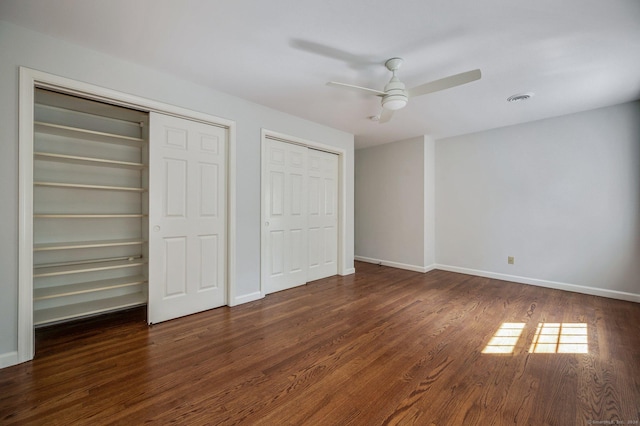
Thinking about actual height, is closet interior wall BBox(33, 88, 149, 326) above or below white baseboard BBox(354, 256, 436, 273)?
above

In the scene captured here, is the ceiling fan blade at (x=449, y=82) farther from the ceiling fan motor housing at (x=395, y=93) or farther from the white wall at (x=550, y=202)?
the white wall at (x=550, y=202)

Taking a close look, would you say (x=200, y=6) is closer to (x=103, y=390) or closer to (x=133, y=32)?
(x=133, y=32)

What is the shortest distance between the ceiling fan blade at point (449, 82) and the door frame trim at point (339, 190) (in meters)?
1.89

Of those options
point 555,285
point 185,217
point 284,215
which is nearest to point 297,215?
point 284,215

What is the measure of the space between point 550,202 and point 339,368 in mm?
4008

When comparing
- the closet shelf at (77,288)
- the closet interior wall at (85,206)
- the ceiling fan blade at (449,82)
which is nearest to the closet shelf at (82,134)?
the closet interior wall at (85,206)

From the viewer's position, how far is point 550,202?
13.2ft

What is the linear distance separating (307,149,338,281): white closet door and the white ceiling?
1.34 m

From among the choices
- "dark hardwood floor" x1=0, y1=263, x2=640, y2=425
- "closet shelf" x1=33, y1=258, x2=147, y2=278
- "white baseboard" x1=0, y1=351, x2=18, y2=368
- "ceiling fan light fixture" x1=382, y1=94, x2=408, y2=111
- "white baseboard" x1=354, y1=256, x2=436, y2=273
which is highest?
"ceiling fan light fixture" x1=382, y1=94, x2=408, y2=111

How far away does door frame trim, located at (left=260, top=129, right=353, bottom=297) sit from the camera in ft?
11.7

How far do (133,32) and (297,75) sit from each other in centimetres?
136

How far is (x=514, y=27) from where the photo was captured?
201 cm

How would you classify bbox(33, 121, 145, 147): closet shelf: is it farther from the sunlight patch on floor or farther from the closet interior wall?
the sunlight patch on floor

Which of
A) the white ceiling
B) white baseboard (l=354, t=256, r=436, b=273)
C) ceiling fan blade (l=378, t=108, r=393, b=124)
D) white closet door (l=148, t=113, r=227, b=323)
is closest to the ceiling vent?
the white ceiling
